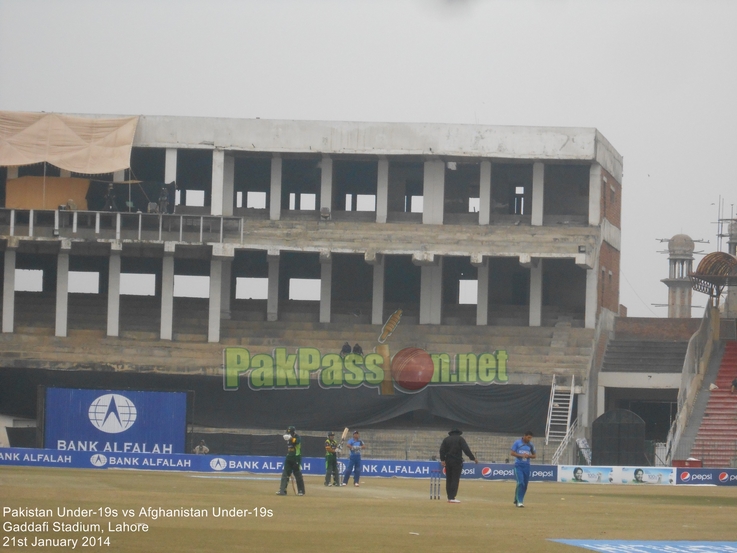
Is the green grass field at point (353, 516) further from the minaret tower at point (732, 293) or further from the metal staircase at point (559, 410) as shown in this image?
the minaret tower at point (732, 293)

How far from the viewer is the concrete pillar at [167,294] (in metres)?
57.7

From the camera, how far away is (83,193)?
59500mm

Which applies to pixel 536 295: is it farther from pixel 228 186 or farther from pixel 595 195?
pixel 228 186

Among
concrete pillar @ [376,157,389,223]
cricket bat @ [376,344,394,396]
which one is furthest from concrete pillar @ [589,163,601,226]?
cricket bat @ [376,344,394,396]

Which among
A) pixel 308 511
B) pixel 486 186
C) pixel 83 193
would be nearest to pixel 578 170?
pixel 486 186

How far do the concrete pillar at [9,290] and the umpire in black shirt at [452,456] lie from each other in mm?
35661

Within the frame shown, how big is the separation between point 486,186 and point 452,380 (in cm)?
1107

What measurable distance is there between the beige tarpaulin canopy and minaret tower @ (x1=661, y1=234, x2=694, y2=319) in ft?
167

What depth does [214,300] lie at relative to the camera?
58.5m

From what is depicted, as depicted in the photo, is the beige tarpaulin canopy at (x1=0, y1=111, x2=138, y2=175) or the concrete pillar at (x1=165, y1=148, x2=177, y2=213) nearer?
the beige tarpaulin canopy at (x1=0, y1=111, x2=138, y2=175)

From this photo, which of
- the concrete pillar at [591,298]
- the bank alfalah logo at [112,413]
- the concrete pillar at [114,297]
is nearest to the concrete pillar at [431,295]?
the concrete pillar at [591,298]

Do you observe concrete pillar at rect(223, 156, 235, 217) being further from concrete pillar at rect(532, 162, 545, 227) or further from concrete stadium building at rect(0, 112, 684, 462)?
concrete pillar at rect(532, 162, 545, 227)

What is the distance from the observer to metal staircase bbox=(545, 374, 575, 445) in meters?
52.6

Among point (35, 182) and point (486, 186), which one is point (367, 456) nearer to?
point (486, 186)
